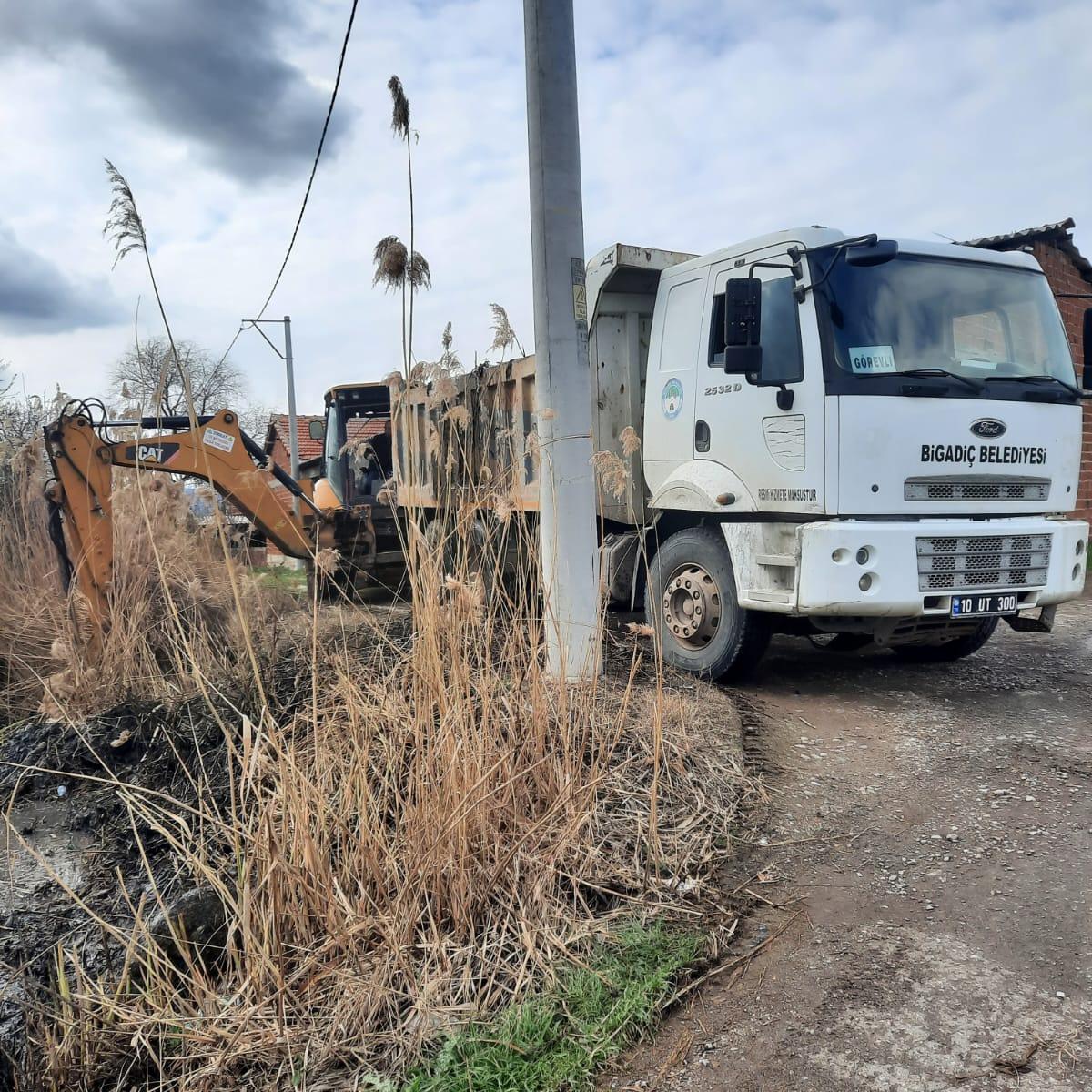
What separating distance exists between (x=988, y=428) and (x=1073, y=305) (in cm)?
776

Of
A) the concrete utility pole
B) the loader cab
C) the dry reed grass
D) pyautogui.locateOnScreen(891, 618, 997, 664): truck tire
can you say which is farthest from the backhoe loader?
the loader cab

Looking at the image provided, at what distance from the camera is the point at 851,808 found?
12.3 ft

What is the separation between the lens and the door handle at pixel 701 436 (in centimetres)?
534

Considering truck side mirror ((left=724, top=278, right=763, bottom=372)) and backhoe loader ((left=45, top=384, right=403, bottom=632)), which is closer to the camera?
truck side mirror ((left=724, top=278, right=763, bottom=372))

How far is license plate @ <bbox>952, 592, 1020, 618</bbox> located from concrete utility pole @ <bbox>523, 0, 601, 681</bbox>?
2.05 meters

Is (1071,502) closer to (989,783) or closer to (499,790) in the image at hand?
(989,783)

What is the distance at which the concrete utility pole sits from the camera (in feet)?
13.6

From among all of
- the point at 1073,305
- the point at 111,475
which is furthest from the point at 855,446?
the point at 1073,305

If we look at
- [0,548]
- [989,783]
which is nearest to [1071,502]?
[989,783]

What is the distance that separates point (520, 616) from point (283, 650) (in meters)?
2.03

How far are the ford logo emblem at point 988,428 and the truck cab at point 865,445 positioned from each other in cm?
1

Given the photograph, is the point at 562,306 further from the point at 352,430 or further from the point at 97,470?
the point at 352,430

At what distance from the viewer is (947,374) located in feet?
15.5

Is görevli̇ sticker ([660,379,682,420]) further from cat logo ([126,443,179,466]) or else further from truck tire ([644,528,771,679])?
cat logo ([126,443,179,466])
